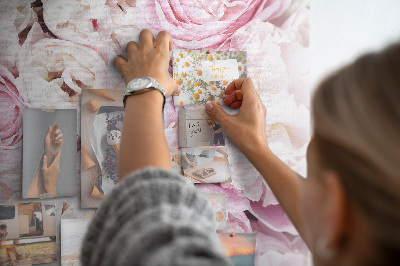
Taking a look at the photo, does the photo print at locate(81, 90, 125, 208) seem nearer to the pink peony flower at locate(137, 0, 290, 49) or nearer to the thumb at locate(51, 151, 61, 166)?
the thumb at locate(51, 151, 61, 166)

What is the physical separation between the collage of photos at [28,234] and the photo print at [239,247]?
0.43m

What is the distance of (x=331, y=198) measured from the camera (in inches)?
14.5

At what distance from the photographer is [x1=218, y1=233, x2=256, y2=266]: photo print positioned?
0.85 metres

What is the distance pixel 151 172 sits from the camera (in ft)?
1.55

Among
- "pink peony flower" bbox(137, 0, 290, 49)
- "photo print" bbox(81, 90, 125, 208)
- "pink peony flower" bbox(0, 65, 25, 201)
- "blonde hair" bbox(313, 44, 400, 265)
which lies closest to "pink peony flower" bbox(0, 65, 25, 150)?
"pink peony flower" bbox(0, 65, 25, 201)

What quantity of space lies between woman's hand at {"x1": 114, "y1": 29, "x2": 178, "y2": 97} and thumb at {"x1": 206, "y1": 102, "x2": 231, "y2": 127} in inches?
4.1

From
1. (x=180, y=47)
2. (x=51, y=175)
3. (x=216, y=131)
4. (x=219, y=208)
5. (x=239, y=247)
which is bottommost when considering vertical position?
(x=239, y=247)

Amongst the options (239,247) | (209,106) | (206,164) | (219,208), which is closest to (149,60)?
(209,106)

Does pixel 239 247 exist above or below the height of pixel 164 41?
below

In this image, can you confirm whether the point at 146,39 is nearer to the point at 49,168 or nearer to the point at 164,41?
the point at 164,41

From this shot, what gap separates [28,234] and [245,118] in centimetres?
61

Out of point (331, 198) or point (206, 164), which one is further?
point (206, 164)

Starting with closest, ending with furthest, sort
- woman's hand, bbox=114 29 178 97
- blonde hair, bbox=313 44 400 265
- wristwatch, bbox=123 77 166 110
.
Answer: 1. blonde hair, bbox=313 44 400 265
2. wristwatch, bbox=123 77 166 110
3. woman's hand, bbox=114 29 178 97

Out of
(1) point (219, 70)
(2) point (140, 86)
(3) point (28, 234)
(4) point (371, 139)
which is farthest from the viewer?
(1) point (219, 70)
